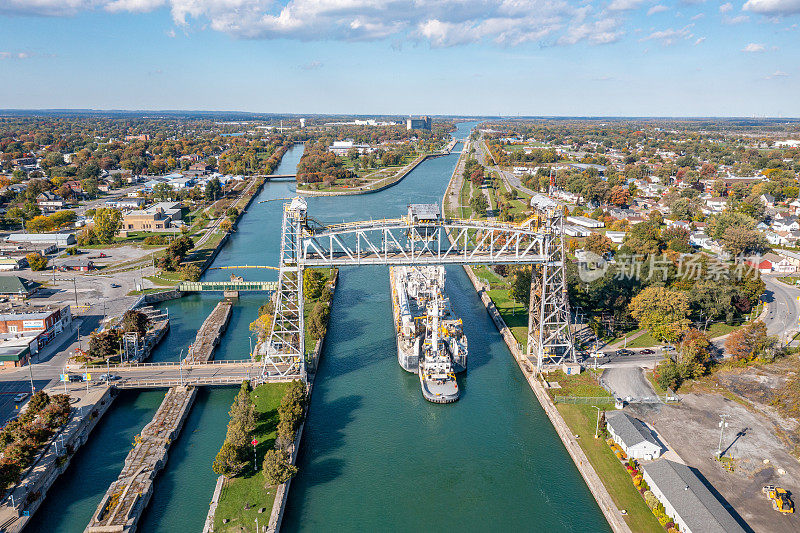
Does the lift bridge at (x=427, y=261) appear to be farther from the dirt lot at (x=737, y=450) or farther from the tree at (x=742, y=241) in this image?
the tree at (x=742, y=241)

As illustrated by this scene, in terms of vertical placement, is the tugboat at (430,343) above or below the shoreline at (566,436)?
above

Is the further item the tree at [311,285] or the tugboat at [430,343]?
the tree at [311,285]

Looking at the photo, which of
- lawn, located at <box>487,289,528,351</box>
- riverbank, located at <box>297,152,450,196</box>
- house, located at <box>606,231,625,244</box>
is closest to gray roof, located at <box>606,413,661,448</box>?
lawn, located at <box>487,289,528,351</box>

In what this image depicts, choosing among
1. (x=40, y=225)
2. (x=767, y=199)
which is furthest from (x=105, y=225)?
(x=767, y=199)

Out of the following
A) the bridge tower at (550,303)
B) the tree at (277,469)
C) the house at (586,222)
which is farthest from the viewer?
the house at (586,222)

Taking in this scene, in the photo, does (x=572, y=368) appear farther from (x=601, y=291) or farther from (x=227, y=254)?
(x=227, y=254)

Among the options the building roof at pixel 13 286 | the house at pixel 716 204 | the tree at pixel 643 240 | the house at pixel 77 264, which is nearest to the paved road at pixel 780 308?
the tree at pixel 643 240

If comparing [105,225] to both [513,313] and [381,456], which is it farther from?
[381,456]
